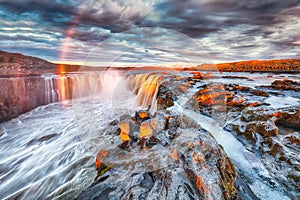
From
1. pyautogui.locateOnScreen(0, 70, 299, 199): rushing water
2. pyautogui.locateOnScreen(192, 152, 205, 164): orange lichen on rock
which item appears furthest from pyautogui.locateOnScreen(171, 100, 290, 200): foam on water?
pyautogui.locateOnScreen(192, 152, 205, 164): orange lichen on rock

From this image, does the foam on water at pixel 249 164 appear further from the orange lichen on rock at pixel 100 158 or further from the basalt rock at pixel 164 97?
the orange lichen on rock at pixel 100 158

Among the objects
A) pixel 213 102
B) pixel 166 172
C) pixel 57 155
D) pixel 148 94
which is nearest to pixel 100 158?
pixel 166 172

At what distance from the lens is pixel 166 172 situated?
8.21 ft

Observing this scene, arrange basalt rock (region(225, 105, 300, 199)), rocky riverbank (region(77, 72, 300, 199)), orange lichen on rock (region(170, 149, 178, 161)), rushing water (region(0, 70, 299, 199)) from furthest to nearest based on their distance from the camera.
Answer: rushing water (region(0, 70, 299, 199)) < basalt rock (region(225, 105, 300, 199)) < orange lichen on rock (region(170, 149, 178, 161)) < rocky riverbank (region(77, 72, 300, 199))

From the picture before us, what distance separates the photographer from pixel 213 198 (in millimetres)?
1947

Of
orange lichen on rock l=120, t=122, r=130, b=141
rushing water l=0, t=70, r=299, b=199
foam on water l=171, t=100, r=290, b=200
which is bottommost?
rushing water l=0, t=70, r=299, b=199

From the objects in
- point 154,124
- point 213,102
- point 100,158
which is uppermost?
point 213,102

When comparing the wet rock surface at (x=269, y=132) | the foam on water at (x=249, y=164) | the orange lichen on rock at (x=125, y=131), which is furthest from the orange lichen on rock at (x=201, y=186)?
the orange lichen on rock at (x=125, y=131)

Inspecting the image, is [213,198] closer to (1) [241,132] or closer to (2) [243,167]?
(2) [243,167]

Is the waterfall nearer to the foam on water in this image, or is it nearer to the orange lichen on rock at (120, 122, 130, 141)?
the orange lichen on rock at (120, 122, 130, 141)

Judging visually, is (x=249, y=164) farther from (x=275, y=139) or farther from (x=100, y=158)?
(x=100, y=158)

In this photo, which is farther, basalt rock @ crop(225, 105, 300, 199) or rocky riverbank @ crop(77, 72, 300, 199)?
basalt rock @ crop(225, 105, 300, 199)

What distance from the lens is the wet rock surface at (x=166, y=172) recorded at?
2.14 meters

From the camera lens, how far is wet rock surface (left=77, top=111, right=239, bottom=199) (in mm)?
2137
